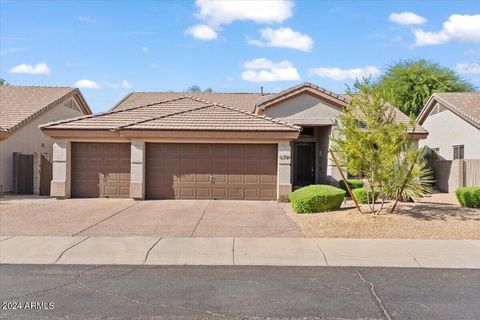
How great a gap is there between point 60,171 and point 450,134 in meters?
21.1

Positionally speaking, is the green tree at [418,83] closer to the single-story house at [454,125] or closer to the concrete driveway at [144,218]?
the single-story house at [454,125]

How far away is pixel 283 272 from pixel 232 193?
35.4 ft

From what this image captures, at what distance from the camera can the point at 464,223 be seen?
→ 40.8 feet

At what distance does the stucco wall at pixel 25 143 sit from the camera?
2097 cm

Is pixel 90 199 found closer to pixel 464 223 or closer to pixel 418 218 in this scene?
pixel 418 218

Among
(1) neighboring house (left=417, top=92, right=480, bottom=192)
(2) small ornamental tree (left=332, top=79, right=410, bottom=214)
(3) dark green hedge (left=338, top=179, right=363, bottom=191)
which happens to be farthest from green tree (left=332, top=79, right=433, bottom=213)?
(1) neighboring house (left=417, top=92, right=480, bottom=192)

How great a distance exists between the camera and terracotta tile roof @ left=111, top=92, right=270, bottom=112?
30500mm

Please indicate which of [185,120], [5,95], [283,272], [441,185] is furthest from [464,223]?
[5,95]

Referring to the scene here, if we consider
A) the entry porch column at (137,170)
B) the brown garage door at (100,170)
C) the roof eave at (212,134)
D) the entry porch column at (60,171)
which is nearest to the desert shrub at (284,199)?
the roof eave at (212,134)

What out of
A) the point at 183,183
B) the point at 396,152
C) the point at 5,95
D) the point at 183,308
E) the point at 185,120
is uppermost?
the point at 5,95

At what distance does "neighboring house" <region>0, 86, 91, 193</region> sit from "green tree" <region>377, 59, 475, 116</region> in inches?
925

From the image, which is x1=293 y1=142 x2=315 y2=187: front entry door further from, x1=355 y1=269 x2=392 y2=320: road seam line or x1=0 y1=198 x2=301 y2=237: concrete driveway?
x1=355 y1=269 x2=392 y2=320: road seam line

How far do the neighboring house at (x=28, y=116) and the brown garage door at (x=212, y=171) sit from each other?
6.00 metres

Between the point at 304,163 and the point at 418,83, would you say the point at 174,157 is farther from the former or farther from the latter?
the point at 418,83
